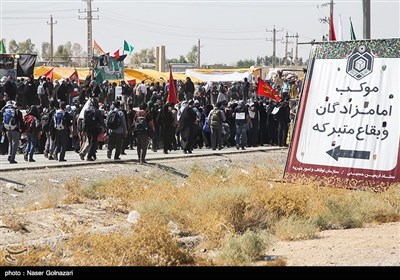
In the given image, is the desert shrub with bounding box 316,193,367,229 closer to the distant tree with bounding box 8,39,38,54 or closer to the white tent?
the white tent

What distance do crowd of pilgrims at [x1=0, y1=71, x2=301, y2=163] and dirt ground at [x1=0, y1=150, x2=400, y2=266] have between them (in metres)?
1.58

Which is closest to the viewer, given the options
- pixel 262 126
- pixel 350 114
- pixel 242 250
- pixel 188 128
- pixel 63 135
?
pixel 242 250

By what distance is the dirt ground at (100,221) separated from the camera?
11664 millimetres

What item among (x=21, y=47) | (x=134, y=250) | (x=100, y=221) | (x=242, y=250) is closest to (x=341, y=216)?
(x=242, y=250)

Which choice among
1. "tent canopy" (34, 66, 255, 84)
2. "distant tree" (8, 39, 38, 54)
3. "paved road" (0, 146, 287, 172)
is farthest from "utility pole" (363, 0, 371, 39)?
"distant tree" (8, 39, 38, 54)

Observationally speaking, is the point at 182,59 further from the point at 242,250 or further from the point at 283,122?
the point at 242,250

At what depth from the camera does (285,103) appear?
1334 inches

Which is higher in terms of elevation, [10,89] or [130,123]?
[10,89]

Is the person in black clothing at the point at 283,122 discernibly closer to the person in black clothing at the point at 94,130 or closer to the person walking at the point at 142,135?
the person walking at the point at 142,135

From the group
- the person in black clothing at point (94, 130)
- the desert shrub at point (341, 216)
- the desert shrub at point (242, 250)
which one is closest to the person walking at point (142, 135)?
the person in black clothing at point (94, 130)

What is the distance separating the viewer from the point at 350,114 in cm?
1741

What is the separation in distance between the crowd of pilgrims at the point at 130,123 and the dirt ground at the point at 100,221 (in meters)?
1.58

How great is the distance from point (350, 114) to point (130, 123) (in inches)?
536

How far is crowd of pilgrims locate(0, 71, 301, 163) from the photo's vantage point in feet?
84.7
